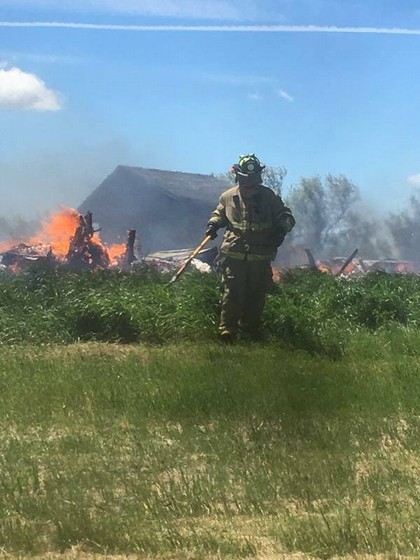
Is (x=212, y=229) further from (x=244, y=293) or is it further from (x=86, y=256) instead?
(x=86, y=256)

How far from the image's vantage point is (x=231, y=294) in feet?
32.9

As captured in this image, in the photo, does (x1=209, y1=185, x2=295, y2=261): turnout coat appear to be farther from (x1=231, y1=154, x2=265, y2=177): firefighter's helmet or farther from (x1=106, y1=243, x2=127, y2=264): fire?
(x1=106, y1=243, x2=127, y2=264): fire

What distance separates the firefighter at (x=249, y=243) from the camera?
9922 mm

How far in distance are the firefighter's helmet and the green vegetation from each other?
1928mm

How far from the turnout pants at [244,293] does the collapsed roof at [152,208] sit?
56.6 ft

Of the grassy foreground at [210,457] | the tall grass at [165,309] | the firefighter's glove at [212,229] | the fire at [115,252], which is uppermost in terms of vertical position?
the firefighter's glove at [212,229]

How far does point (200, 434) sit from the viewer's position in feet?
19.7

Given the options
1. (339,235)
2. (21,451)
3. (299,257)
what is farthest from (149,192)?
(21,451)

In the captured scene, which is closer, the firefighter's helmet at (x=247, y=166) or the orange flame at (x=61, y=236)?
the firefighter's helmet at (x=247, y=166)

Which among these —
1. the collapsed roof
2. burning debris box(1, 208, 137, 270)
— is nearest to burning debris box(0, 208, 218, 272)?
burning debris box(1, 208, 137, 270)

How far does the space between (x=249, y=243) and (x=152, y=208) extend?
60.9ft

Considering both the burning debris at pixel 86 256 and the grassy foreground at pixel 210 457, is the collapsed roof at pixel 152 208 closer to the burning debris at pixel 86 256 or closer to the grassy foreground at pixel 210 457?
the burning debris at pixel 86 256

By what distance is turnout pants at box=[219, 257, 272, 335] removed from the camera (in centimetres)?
1002

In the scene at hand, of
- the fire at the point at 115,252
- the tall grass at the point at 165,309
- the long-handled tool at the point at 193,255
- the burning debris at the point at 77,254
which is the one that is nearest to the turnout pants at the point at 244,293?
the tall grass at the point at 165,309
